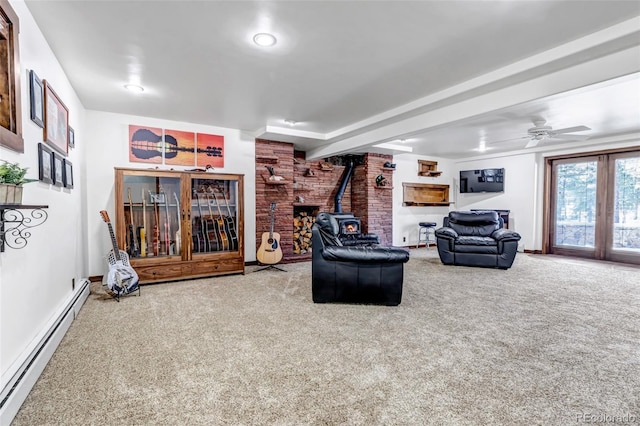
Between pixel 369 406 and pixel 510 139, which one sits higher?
pixel 510 139

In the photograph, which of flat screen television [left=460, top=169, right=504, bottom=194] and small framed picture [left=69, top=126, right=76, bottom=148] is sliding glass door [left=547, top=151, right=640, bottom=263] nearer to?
flat screen television [left=460, top=169, right=504, bottom=194]

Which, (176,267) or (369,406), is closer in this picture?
(369,406)

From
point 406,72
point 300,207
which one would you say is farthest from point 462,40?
point 300,207

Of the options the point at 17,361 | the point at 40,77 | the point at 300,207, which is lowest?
the point at 17,361

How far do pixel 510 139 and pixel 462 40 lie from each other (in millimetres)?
3982

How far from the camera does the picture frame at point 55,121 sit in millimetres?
2386

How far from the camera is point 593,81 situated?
8.23ft

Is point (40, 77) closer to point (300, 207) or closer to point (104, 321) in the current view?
point (104, 321)

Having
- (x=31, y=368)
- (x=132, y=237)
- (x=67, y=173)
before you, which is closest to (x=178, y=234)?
(x=132, y=237)

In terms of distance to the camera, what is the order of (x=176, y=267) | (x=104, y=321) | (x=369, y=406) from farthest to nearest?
(x=176, y=267) → (x=104, y=321) → (x=369, y=406)

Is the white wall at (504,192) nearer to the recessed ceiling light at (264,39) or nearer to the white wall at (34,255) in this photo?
the recessed ceiling light at (264,39)

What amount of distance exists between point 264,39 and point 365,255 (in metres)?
2.18

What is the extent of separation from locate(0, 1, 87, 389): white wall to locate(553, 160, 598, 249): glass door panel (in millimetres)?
8415

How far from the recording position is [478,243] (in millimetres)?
5309
